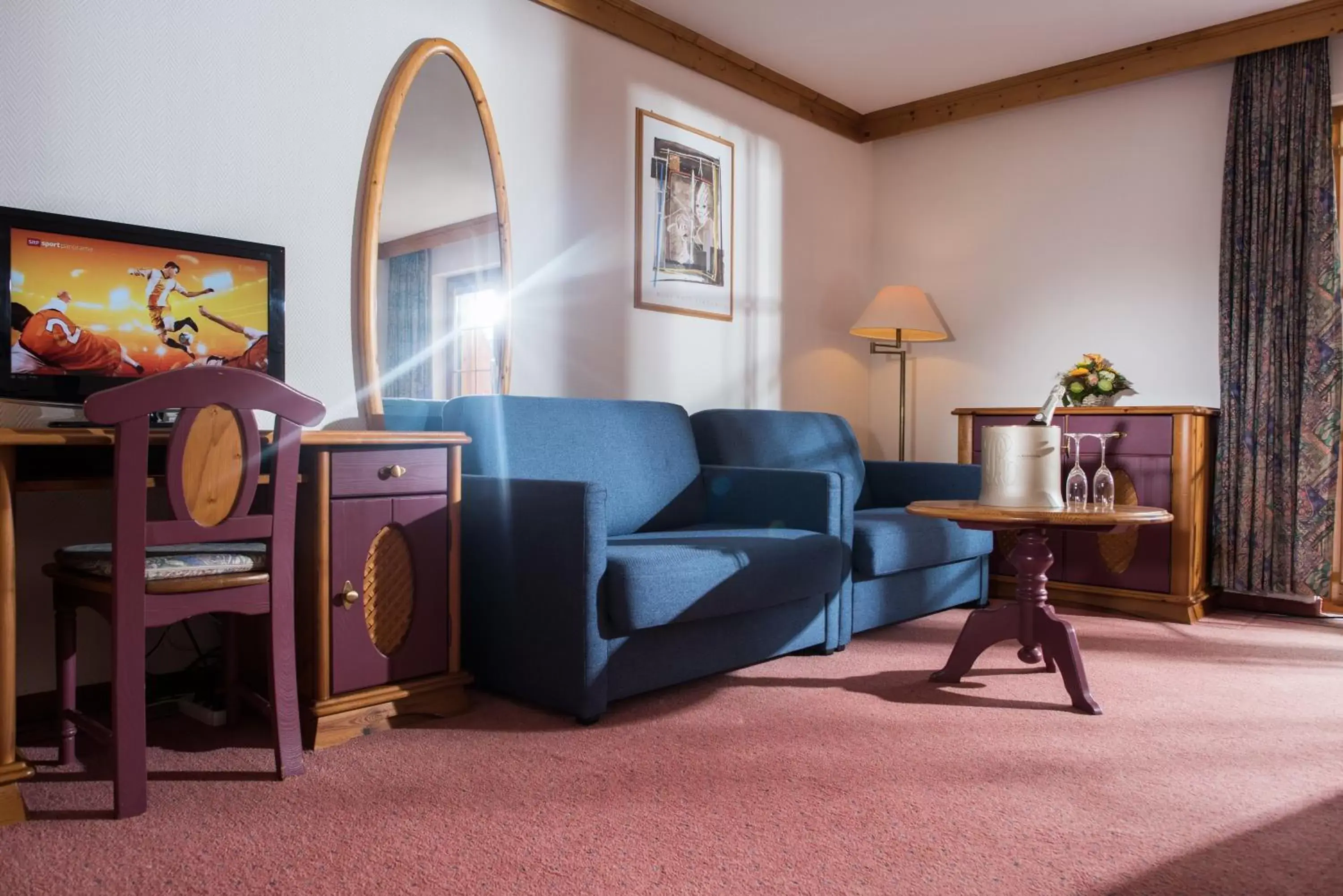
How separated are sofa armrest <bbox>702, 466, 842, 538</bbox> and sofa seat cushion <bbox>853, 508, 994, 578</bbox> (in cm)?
16

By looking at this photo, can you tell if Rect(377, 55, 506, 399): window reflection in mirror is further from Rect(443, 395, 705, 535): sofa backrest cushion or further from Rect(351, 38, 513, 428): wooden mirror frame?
Rect(443, 395, 705, 535): sofa backrest cushion

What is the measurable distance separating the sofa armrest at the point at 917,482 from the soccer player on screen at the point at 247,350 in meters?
2.45

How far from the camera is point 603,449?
10.1 feet

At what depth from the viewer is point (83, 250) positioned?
7.47 feet

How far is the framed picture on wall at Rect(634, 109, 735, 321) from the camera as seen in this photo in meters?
3.88

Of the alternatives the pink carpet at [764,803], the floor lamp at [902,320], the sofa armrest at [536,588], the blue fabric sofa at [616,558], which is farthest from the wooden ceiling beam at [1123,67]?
the sofa armrest at [536,588]

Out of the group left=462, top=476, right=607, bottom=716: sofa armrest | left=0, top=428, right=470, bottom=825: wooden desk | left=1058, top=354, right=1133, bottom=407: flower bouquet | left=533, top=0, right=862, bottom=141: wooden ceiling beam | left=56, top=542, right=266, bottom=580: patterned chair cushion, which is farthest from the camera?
left=1058, top=354, right=1133, bottom=407: flower bouquet

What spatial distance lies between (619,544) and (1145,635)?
2119mm

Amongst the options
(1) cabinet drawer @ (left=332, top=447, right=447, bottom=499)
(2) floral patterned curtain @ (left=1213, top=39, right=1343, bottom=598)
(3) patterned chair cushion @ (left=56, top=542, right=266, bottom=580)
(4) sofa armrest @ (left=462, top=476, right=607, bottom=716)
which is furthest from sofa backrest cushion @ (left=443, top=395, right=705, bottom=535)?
(2) floral patterned curtain @ (left=1213, top=39, right=1343, bottom=598)

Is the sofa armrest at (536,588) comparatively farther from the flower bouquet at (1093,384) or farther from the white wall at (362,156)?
the flower bouquet at (1093,384)

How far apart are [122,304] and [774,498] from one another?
1.99 metres

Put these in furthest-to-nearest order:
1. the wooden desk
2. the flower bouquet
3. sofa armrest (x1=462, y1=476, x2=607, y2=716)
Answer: the flower bouquet
sofa armrest (x1=462, y1=476, x2=607, y2=716)
the wooden desk

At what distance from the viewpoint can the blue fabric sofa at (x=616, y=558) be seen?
230 centimetres

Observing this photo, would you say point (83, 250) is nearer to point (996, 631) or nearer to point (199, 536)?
point (199, 536)
